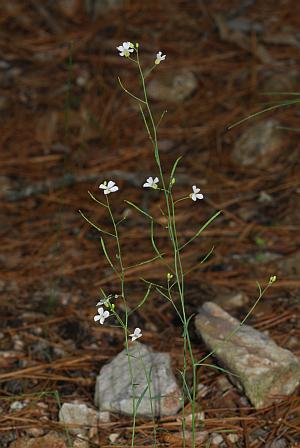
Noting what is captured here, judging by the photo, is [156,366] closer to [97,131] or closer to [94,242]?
[94,242]

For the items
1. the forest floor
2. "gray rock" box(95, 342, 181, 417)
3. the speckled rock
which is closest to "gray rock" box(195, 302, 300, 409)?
the forest floor

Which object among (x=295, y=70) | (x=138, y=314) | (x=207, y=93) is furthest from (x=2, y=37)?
(x=138, y=314)

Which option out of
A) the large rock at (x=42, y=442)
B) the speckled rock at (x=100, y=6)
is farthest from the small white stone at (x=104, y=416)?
the speckled rock at (x=100, y=6)

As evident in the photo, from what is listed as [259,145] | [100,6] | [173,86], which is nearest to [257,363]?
[259,145]

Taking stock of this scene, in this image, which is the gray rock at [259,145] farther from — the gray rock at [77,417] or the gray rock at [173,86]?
the gray rock at [77,417]

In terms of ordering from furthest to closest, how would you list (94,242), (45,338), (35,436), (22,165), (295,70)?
(295,70) < (22,165) < (94,242) < (45,338) < (35,436)

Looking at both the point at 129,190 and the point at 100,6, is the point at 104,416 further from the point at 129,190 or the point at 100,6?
the point at 100,6

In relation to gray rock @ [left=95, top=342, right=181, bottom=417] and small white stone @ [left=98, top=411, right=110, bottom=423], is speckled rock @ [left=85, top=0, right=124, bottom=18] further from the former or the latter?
small white stone @ [left=98, top=411, right=110, bottom=423]
